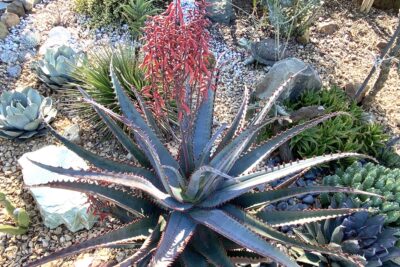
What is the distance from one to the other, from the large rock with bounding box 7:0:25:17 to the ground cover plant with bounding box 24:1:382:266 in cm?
298

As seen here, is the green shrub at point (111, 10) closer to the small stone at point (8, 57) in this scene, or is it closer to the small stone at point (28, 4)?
the small stone at point (28, 4)

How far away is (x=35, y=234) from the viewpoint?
9.21ft

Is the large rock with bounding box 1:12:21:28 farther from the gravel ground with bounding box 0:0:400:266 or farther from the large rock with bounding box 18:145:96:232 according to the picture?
the large rock with bounding box 18:145:96:232

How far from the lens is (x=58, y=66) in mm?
3559

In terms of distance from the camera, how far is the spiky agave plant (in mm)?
1724

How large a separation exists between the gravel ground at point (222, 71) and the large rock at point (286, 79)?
0.30m

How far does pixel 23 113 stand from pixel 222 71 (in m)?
1.88

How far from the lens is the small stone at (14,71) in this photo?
3.87 metres

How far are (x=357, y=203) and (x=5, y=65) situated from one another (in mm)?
3336

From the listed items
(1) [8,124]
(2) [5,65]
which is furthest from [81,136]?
(2) [5,65]

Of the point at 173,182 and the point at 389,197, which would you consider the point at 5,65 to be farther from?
the point at 389,197

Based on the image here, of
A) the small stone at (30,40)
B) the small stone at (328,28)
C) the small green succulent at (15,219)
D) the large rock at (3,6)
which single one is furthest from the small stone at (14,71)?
the small stone at (328,28)

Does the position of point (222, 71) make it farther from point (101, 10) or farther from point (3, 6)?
point (3, 6)

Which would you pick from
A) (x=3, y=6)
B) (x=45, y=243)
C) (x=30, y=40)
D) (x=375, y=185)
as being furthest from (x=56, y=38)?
(x=375, y=185)
